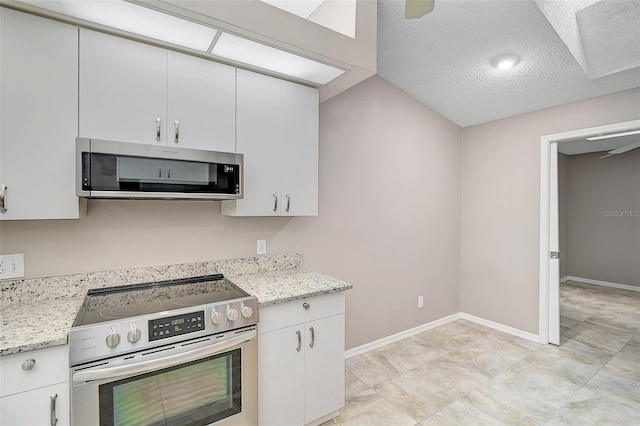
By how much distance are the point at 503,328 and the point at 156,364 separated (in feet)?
12.0

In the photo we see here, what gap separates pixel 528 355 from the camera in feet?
10.1

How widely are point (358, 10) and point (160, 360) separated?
2.29 metres

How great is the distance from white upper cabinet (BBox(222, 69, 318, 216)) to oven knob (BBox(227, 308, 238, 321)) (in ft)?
2.11

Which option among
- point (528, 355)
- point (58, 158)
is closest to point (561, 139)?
point (528, 355)

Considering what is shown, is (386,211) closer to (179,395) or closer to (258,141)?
(258,141)

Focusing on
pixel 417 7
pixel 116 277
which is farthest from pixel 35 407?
pixel 417 7

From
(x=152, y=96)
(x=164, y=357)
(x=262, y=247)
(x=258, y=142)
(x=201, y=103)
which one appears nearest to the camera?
(x=164, y=357)

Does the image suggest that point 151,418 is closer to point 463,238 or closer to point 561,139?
point 463,238

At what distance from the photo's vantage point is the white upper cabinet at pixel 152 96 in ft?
5.22

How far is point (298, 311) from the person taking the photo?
1.94m

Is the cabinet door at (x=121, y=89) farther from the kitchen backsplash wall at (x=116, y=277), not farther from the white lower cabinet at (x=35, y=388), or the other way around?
the white lower cabinet at (x=35, y=388)

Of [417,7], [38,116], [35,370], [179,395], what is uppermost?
[417,7]

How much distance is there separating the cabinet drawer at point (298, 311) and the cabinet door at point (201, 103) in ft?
3.31

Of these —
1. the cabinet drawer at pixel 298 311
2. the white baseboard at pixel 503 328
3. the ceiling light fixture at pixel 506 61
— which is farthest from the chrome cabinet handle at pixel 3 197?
the white baseboard at pixel 503 328
